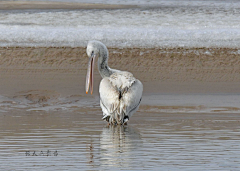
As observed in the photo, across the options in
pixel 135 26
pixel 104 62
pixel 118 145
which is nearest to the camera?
pixel 118 145

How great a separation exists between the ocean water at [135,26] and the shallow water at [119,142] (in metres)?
5.57

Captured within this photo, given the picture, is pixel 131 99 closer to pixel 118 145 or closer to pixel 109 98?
pixel 109 98

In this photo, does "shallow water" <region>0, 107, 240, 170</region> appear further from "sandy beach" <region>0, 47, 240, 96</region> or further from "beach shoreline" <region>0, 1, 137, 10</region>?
"beach shoreline" <region>0, 1, 137, 10</region>

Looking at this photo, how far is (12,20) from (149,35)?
462 centimetres

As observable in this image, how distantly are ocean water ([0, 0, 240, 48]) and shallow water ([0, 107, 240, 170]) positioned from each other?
5572 millimetres

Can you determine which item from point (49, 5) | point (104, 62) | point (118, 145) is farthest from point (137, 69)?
point (49, 5)

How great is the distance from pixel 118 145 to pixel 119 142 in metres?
0.28

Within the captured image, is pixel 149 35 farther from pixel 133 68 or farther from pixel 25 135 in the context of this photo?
pixel 25 135

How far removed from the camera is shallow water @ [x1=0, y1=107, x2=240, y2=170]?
19.0 ft

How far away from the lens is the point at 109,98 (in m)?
9.00

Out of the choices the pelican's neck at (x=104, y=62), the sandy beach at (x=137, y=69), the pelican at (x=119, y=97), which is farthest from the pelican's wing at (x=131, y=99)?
the sandy beach at (x=137, y=69)

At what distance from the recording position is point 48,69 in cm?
1341

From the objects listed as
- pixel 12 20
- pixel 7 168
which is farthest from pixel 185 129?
pixel 12 20

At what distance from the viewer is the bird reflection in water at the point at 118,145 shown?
5.96m
